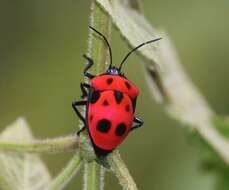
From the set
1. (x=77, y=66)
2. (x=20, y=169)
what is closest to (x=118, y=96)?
(x=20, y=169)

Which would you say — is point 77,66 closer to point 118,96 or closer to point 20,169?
point 20,169

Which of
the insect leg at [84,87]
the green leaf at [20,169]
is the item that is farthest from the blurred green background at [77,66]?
the insect leg at [84,87]

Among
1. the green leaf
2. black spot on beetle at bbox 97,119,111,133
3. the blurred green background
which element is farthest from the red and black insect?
the blurred green background

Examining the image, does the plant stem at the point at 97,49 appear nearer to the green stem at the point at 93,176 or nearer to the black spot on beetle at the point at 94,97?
the green stem at the point at 93,176

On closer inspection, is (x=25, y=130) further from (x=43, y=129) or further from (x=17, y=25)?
(x=17, y=25)

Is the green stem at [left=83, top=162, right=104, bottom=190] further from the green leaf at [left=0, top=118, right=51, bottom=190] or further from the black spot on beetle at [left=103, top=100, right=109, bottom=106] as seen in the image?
the green leaf at [left=0, top=118, right=51, bottom=190]

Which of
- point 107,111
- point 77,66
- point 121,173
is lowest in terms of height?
point 121,173
